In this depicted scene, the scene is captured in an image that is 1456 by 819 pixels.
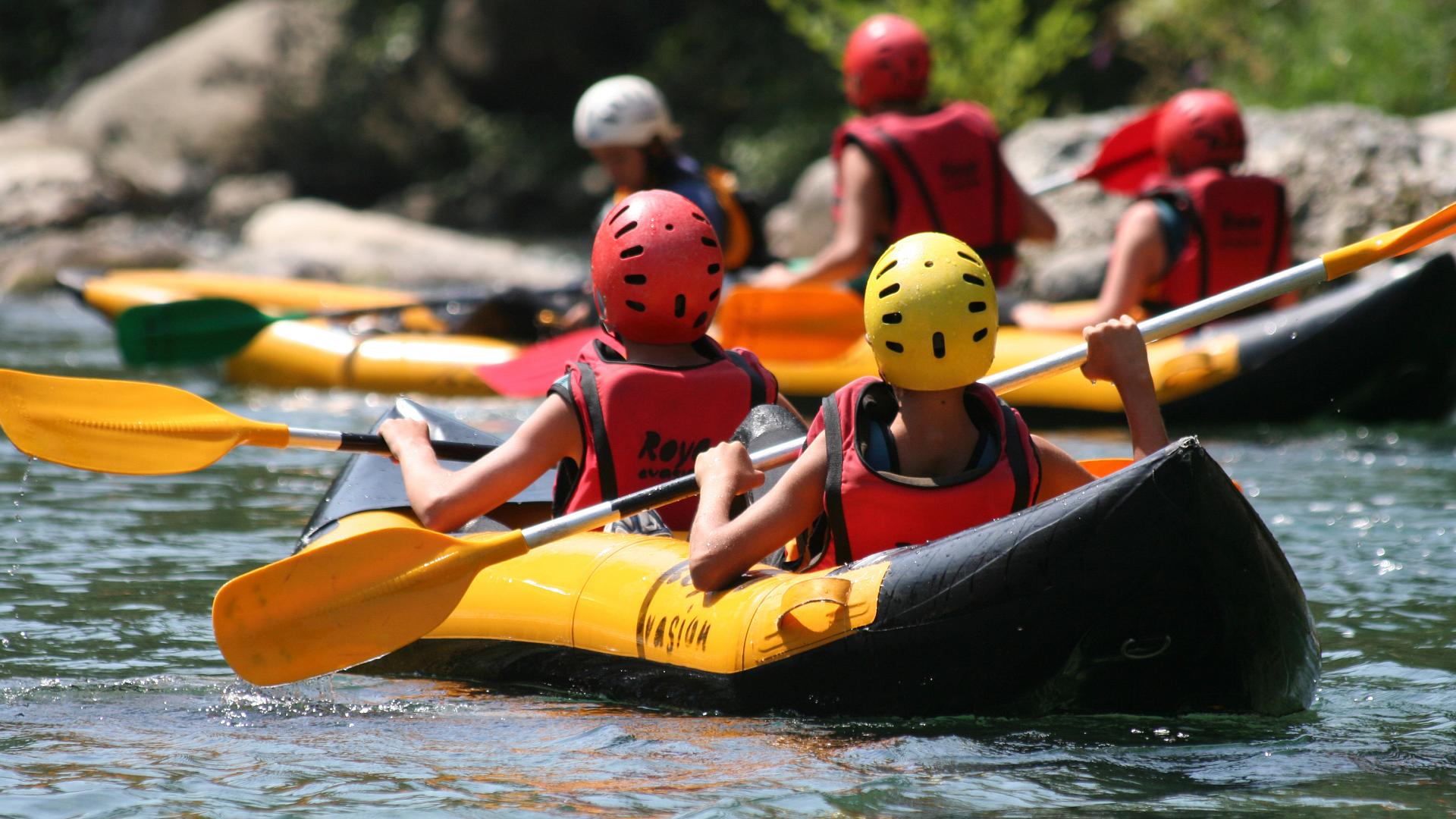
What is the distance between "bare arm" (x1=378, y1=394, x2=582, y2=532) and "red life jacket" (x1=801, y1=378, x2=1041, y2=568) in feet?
2.20

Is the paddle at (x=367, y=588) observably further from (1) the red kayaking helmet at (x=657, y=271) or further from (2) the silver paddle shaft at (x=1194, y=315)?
(1) the red kayaking helmet at (x=657, y=271)

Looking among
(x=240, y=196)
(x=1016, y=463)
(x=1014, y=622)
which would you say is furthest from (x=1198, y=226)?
(x=240, y=196)

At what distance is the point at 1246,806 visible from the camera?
275 centimetres

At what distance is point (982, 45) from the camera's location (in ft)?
42.6

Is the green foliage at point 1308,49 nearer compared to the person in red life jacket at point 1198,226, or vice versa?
the person in red life jacket at point 1198,226

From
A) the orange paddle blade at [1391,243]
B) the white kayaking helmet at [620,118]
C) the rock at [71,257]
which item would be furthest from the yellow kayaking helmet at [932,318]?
the rock at [71,257]

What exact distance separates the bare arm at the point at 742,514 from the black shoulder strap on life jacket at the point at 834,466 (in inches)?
0.6

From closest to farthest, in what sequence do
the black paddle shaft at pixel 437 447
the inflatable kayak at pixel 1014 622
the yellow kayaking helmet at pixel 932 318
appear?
the inflatable kayak at pixel 1014 622 < the yellow kayaking helmet at pixel 932 318 < the black paddle shaft at pixel 437 447

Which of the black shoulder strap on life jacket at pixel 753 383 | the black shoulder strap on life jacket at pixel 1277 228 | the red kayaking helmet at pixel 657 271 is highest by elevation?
the black shoulder strap on life jacket at pixel 1277 228

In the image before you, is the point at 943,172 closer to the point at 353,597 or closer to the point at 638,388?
the point at 638,388

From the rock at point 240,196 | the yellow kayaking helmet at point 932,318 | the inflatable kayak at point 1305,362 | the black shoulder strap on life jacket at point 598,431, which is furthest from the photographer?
the rock at point 240,196

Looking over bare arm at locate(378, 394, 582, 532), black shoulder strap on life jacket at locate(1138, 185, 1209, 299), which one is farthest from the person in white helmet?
bare arm at locate(378, 394, 582, 532)

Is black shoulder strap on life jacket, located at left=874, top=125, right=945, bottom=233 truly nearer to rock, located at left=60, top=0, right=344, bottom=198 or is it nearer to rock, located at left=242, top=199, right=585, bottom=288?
rock, located at left=242, top=199, right=585, bottom=288

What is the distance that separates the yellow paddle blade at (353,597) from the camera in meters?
3.45
